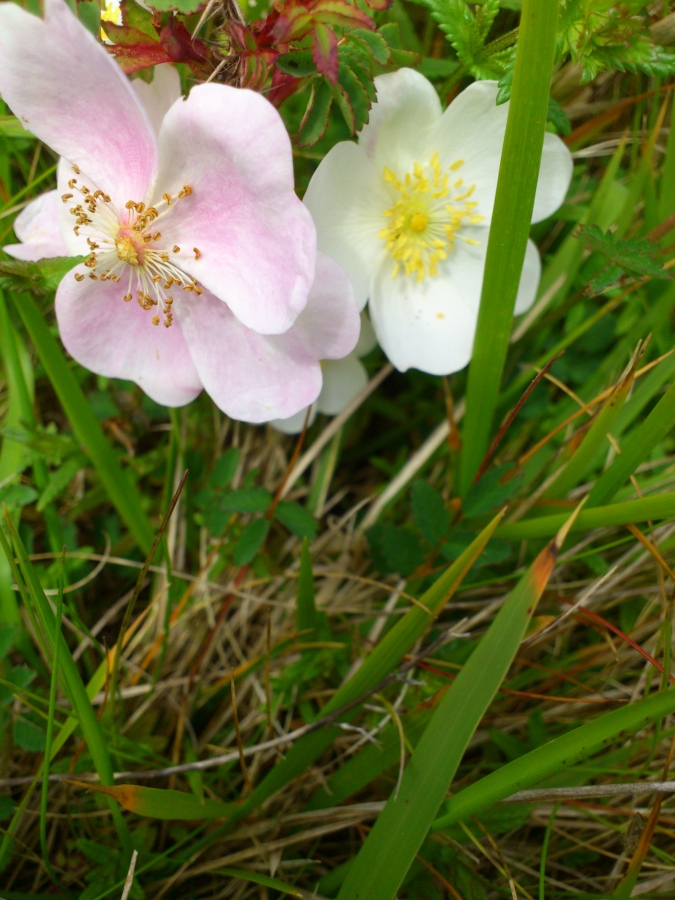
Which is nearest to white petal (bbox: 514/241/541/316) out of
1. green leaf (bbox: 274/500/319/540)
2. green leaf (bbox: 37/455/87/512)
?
green leaf (bbox: 274/500/319/540)

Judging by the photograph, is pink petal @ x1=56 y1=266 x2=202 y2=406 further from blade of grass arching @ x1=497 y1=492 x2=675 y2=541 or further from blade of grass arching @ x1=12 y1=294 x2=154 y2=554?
blade of grass arching @ x1=497 y1=492 x2=675 y2=541

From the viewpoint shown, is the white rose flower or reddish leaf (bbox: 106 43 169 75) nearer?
reddish leaf (bbox: 106 43 169 75)

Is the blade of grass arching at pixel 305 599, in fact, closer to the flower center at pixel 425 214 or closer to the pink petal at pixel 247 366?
the pink petal at pixel 247 366

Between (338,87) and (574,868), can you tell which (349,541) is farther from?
(338,87)

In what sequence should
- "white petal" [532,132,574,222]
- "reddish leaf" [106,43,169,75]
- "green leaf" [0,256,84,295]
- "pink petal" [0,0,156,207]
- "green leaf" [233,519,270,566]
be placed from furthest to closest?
"green leaf" [233,519,270,566] → "white petal" [532,132,574,222] → "green leaf" [0,256,84,295] → "reddish leaf" [106,43,169,75] → "pink petal" [0,0,156,207]

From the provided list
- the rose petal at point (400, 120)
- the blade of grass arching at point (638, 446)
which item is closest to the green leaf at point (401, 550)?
the blade of grass arching at point (638, 446)

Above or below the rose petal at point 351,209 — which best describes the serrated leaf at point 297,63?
above

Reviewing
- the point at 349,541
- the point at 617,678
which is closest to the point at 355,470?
the point at 349,541
